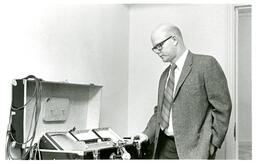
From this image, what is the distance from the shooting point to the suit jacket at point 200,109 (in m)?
1.80

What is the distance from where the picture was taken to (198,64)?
1.84 meters

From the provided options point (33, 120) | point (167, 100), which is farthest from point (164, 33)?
point (33, 120)

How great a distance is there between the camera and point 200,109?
1.82 m

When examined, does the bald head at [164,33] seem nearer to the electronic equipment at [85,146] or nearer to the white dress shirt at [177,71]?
the white dress shirt at [177,71]

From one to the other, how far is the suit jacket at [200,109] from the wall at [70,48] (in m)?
0.77

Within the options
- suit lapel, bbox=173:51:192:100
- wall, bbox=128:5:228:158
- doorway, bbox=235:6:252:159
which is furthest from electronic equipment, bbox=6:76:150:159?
doorway, bbox=235:6:252:159

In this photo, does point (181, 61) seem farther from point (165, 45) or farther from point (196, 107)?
point (196, 107)

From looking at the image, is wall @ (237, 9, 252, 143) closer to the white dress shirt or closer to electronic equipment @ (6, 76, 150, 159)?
the white dress shirt

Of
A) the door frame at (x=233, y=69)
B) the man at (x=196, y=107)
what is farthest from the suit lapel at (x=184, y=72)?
the door frame at (x=233, y=69)

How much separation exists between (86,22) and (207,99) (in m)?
1.10

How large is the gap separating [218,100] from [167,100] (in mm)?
269
